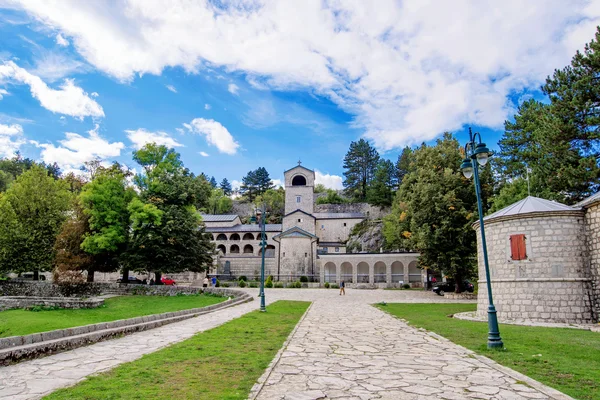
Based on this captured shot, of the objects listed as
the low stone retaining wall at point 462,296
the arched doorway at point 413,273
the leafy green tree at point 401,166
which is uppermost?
the leafy green tree at point 401,166

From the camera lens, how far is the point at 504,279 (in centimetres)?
1551

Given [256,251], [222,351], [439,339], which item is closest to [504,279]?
[439,339]

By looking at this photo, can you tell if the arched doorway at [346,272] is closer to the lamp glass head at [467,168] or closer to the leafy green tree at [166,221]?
the leafy green tree at [166,221]

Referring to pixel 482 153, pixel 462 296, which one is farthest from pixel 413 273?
pixel 482 153

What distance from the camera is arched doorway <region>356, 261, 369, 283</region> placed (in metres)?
45.1

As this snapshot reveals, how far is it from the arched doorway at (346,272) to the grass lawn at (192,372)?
37.2m

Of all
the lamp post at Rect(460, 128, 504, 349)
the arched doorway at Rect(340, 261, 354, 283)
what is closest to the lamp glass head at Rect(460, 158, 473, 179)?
the lamp post at Rect(460, 128, 504, 349)

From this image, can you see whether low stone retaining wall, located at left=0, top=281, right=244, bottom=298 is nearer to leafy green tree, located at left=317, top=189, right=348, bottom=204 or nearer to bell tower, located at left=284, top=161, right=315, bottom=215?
bell tower, located at left=284, top=161, right=315, bottom=215

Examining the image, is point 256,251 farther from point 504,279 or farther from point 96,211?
point 504,279

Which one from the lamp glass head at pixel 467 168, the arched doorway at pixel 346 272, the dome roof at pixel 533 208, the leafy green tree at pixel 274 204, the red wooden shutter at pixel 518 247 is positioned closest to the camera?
the lamp glass head at pixel 467 168

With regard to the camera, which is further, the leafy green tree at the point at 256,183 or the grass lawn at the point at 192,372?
the leafy green tree at the point at 256,183

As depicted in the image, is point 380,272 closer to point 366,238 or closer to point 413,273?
point 413,273

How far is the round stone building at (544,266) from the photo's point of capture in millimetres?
14266

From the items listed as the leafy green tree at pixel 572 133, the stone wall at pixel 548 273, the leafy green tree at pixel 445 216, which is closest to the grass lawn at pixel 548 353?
the stone wall at pixel 548 273
